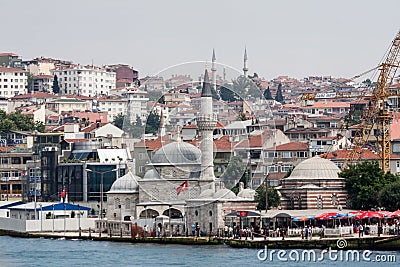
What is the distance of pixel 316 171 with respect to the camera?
68.9 m

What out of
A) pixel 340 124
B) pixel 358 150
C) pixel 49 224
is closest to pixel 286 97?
pixel 340 124

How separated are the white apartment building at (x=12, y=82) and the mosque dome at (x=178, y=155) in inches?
4052

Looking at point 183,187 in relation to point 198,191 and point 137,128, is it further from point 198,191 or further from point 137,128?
point 137,128

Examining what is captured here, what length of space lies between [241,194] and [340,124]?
162 ft

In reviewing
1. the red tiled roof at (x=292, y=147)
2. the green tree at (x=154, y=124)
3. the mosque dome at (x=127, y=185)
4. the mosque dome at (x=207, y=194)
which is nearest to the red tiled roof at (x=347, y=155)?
the red tiled roof at (x=292, y=147)

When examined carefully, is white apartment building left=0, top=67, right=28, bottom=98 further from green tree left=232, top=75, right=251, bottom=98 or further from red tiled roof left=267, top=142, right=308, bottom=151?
green tree left=232, top=75, right=251, bottom=98

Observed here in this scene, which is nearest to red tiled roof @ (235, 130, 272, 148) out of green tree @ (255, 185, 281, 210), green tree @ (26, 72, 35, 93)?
green tree @ (255, 185, 281, 210)

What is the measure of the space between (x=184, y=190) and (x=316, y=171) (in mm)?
6489

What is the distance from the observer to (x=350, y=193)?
2697 inches

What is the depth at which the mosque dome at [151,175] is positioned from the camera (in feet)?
230

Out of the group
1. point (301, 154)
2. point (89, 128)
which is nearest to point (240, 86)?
point (301, 154)

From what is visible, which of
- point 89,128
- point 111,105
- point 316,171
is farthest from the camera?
point 111,105

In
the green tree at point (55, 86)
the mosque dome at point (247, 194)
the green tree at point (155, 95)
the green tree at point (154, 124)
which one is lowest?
the mosque dome at point (247, 194)

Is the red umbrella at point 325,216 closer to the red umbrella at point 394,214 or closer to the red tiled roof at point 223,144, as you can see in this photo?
the red umbrella at point 394,214
